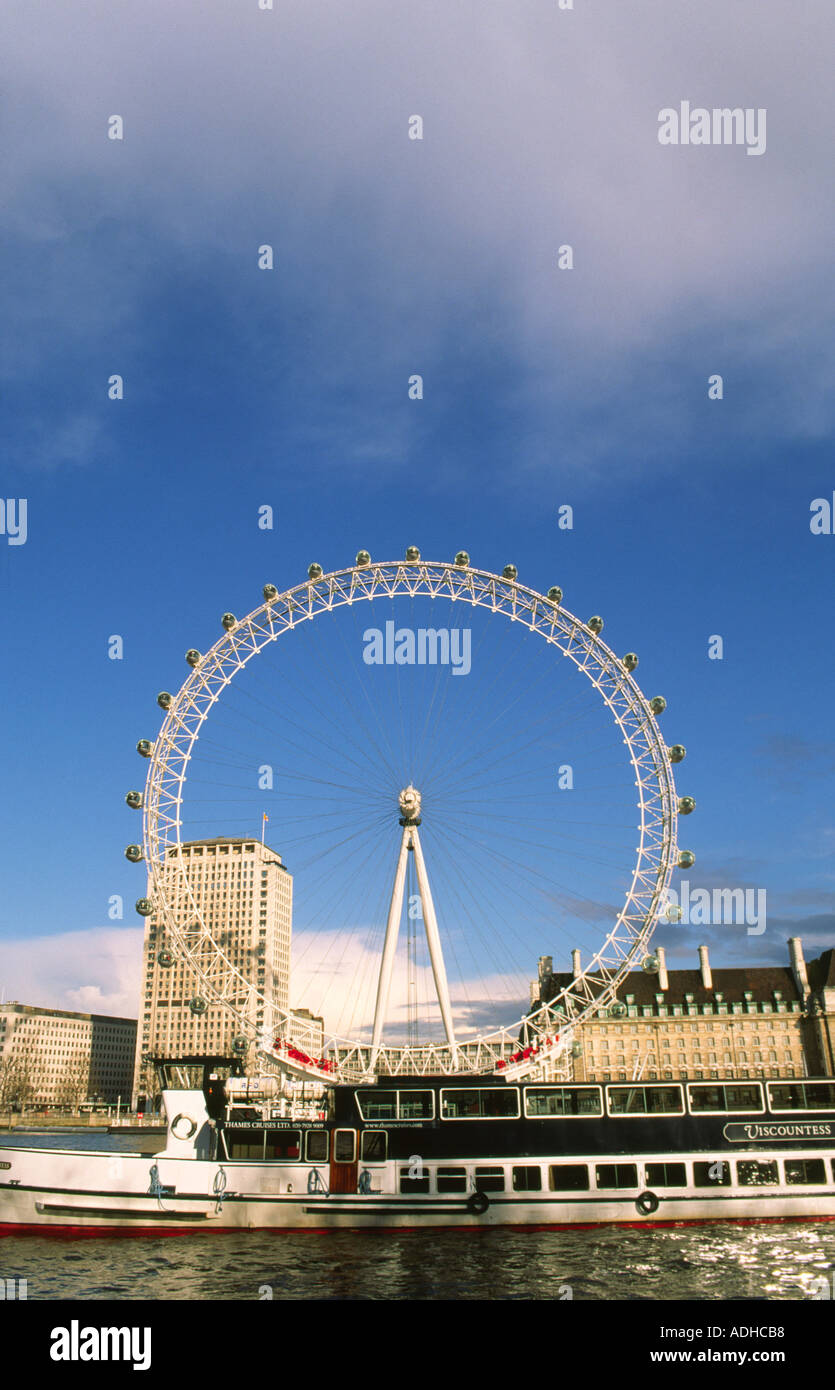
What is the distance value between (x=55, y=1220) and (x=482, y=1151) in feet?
59.5

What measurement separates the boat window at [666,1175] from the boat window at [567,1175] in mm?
2848

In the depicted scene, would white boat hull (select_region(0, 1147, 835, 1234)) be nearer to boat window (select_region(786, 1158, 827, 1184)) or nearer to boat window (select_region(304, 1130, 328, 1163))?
boat window (select_region(304, 1130, 328, 1163))

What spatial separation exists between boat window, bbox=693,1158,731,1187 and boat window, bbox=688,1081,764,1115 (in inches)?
85.2

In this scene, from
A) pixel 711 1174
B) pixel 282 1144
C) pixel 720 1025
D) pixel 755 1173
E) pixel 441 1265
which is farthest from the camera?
pixel 720 1025

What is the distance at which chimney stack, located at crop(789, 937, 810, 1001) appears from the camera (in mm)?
133500

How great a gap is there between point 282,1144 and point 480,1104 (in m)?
8.99

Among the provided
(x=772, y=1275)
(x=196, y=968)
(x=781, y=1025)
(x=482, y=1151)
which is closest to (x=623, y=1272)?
(x=772, y=1275)

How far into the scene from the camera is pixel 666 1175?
43.9m

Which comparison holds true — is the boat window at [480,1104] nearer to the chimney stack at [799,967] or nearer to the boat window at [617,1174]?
the boat window at [617,1174]

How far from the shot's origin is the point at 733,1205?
43750 mm
